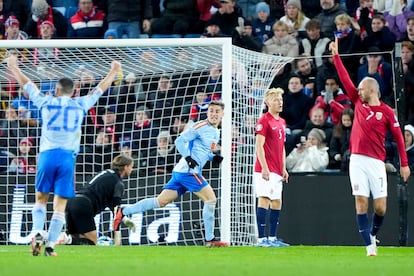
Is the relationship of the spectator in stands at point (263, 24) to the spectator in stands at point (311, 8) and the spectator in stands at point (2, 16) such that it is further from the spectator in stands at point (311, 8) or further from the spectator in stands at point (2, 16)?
the spectator in stands at point (2, 16)

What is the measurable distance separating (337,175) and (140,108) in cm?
334

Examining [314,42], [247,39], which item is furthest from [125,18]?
[314,42]

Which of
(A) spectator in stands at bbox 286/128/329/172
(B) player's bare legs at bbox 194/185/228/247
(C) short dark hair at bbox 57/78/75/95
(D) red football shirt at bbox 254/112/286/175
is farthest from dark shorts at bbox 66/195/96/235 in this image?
(C) short dark hair at bbox 57/78/75/95

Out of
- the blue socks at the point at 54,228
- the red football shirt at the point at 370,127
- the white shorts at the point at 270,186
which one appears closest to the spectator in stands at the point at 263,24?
the white shorts at the point at 270,186

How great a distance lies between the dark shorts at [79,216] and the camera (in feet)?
52.1

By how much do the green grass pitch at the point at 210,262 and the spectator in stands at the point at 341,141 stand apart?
3264 millimetres

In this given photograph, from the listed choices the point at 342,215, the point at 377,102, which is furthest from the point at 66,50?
the point at 377,102

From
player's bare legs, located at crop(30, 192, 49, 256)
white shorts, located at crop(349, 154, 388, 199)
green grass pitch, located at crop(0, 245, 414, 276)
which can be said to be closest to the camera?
green grass pitch, located at crop(0, 245, 414, 276)

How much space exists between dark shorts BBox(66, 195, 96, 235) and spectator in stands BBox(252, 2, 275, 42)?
5.98 meters

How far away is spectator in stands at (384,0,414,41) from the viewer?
779 inches

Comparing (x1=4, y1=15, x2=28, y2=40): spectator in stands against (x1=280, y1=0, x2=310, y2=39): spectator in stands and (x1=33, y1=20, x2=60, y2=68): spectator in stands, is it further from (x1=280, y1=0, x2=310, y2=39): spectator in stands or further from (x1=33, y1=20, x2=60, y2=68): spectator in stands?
(x1=280, y1=0, x2=310, y2=39): spectator in stands

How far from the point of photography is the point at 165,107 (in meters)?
17.7

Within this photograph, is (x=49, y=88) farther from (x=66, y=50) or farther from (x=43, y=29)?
(x=43, y=29)

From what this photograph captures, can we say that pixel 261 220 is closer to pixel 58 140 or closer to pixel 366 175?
pixel 366 175
